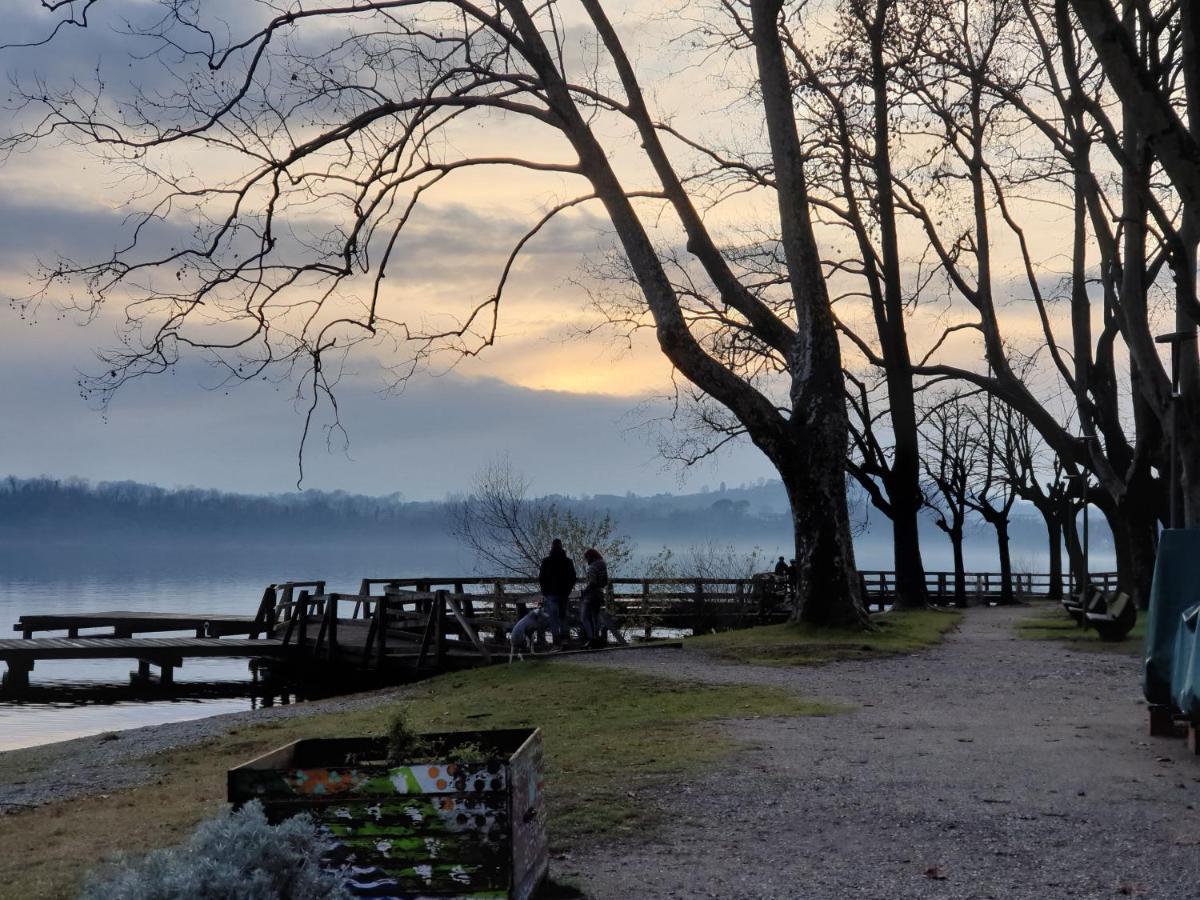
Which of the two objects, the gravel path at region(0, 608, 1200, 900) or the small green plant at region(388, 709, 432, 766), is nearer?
the small green plant at region(388, 709, 432, 766)

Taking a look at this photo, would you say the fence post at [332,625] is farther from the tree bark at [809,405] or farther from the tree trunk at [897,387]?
the tree trunk at [897,387]

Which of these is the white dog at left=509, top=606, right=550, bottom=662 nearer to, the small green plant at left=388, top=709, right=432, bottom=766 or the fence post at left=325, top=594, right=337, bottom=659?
the fence post at left=325, top=594, right=337, bottom=659

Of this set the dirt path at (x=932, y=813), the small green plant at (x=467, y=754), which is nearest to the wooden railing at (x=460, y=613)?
the dirt path at (x=932, y=813)

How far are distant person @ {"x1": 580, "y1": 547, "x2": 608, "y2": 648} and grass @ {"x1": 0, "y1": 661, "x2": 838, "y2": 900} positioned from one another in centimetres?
348

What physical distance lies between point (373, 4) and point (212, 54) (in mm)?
3216

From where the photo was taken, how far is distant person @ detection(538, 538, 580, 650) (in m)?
21.5

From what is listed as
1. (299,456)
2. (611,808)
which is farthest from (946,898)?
(299,456)

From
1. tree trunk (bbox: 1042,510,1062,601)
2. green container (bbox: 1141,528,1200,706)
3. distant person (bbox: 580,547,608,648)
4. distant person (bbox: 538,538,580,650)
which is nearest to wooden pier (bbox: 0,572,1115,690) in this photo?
distant person (bbox: 580,547,608,648)

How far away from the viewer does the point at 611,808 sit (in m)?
8.03

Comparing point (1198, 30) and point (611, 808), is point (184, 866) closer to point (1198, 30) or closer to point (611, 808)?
point (611, 808)

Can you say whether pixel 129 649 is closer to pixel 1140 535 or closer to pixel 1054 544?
pixel 1140 535

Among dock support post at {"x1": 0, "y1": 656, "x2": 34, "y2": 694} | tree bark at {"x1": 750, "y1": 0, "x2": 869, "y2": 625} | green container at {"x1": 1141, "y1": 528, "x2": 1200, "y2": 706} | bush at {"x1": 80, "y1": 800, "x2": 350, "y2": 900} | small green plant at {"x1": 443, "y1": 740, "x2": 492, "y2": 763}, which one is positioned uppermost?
tree bark at {"x1": 750, "y1": 0, "x2": 869, "y2": 625}

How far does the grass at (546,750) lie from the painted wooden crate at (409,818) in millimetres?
1170

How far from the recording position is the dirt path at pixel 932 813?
20.9 feet
